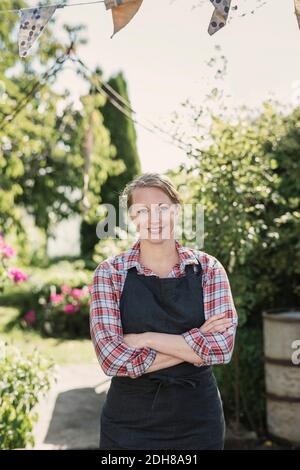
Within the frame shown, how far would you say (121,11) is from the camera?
2.53 meters

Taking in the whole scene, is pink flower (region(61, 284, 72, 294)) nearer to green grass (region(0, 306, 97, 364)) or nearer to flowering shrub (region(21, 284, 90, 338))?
flowering shrub (region(21, 284, 90, 338))

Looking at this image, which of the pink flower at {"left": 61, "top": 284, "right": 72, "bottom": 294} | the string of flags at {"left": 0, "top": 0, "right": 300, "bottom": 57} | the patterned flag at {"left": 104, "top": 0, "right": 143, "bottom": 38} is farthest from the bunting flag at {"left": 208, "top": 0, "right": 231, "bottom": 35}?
the pink flower at {"left": 61, "top": 284, "right": 72, "bottom": 294}

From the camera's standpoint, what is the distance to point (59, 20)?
8781mm

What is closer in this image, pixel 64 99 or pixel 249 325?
pixel 249 325

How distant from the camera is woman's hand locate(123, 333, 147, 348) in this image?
2.07m

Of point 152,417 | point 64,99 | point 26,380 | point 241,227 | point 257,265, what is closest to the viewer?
point 152,417

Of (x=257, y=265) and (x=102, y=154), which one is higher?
(x=102, y=154)

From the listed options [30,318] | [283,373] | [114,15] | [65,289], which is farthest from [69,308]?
[114,15]

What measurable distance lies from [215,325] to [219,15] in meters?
1.20

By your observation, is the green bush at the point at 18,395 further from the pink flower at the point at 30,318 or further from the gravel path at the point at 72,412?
the pink flower at the point at 30,318
